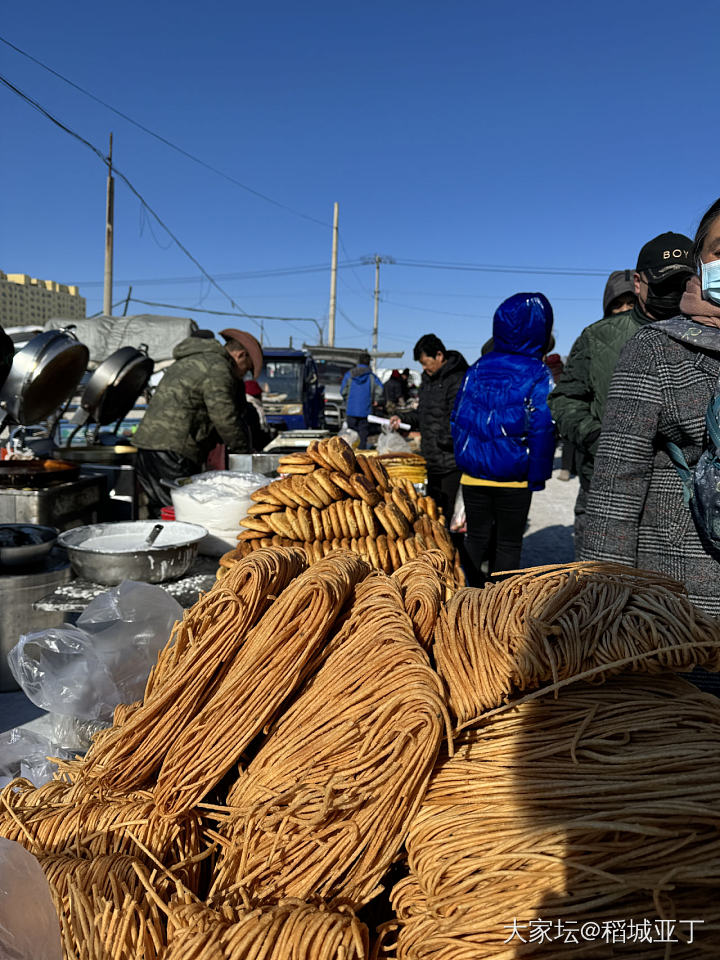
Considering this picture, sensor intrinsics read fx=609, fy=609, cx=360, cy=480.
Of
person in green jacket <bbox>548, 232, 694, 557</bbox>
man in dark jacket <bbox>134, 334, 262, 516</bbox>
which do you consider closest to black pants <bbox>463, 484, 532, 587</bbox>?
person in green jacket <bbox>548, 232, 694, 557</bbox>

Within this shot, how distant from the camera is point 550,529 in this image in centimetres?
842

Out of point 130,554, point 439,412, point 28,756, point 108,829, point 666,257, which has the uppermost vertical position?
point 666,257

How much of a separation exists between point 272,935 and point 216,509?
2.39 metres

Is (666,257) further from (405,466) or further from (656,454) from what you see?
(405,466)

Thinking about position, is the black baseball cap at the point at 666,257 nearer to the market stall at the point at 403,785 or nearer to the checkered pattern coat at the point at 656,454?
the checkered pattern coat at the point at 656,454

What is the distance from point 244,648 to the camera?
1402 mm

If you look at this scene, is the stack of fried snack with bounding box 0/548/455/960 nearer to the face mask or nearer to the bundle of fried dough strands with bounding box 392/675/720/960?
the bundle of fried dough strands with bounding box 392/675/720/960

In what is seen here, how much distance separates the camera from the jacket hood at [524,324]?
13.1 ft

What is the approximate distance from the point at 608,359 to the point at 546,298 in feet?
2.50

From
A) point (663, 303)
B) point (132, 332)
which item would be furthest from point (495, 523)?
point (132, 332)

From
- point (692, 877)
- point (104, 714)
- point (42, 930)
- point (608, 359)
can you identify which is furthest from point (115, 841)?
point (608, 359)

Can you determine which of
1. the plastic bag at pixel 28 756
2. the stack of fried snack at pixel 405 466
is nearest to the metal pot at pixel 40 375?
the stack of fried snack at pixel 405 466

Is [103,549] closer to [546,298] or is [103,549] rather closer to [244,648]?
[244,648]

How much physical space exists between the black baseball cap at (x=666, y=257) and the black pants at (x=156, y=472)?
3.72 metres
